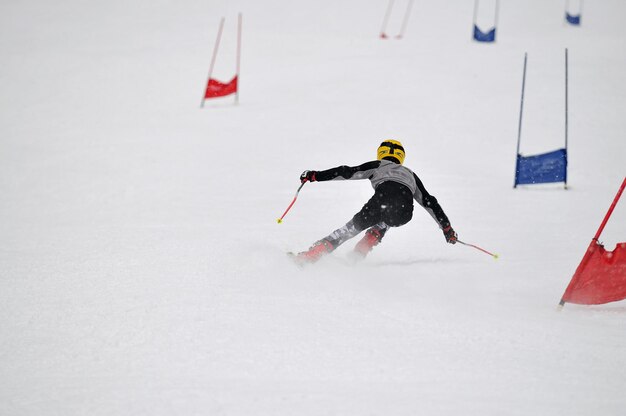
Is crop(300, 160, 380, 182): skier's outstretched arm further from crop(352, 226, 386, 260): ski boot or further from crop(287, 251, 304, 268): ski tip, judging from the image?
crop(287, 251, 304, 268): ski tip

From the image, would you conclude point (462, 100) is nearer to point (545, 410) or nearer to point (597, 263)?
point (597, 263)

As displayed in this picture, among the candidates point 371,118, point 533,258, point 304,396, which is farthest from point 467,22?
point 304,396

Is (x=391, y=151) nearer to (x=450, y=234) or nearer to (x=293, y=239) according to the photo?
(x=450, y=234)

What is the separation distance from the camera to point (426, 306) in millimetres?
3207

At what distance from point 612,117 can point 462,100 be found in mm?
2925

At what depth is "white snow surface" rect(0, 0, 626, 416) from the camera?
2.30 meters

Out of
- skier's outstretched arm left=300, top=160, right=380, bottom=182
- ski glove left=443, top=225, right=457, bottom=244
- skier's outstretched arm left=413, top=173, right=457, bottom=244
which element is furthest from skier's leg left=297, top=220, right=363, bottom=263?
ski glove left=443, top=225, right=457, bottom=244

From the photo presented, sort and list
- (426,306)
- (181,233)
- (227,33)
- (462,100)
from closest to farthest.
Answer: (426,306) → (181,233) → (462,100) → (227,33)

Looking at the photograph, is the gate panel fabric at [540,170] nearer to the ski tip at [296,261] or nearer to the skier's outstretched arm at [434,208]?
the skier's outstretched arm at [434,208]

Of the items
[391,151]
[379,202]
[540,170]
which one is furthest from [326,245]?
[540,170]

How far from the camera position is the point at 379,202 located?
3.97 meters

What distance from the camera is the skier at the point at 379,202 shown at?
155 inches

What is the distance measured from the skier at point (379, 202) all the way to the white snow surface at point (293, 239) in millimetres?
171

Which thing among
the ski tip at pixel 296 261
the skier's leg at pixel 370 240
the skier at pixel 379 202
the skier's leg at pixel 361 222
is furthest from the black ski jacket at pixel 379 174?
the ski tip at pixel 296 261
